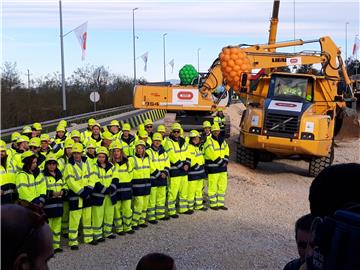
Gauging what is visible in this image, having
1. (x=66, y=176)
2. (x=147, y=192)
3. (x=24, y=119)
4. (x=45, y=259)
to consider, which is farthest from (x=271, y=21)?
(x=45, y=259)

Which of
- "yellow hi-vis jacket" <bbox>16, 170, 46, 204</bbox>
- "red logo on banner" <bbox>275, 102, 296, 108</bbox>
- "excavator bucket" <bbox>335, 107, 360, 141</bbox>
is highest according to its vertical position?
"red logo on banner" <bbox>275, 102, 296, 108</bbox>

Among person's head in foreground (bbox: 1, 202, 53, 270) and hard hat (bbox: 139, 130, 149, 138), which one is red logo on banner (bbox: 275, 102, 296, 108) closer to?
hard hat (bbox: 139, 130, 149, 138)

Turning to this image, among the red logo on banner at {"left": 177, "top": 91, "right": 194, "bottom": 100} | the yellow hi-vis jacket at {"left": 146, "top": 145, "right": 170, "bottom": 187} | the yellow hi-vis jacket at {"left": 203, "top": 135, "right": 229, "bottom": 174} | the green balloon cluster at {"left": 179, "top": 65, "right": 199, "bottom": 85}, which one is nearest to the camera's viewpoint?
the yellow hi-vis jacket at {"left": 146, "top": 145, "right": 170, "bottom": 187}

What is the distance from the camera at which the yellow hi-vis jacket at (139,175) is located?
9.21 m

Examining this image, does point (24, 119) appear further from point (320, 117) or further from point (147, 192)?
point (147, 192)

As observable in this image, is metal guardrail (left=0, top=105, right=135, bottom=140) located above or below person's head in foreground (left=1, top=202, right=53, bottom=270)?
below

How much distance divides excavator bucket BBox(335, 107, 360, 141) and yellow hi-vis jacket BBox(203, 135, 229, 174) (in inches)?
314

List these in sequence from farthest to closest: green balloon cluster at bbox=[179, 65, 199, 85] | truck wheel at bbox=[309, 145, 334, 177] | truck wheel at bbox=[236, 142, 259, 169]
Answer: green balloon cluster at bbox=[179, 65, 199, 85], truck wheel at bbox=[236, 142, 259, 169], truck wheel at bbox=[309, 145, 334, 177]

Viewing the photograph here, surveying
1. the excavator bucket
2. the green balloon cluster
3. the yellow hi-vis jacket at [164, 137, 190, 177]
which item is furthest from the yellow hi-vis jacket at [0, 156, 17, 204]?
the green balloon cluster

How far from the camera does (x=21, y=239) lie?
165cm

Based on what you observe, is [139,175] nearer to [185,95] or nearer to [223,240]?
[223,240]

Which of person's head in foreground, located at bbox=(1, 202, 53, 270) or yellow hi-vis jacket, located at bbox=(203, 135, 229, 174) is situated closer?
person's head in foreground, located at bbox=(1, 202, 53, 270)

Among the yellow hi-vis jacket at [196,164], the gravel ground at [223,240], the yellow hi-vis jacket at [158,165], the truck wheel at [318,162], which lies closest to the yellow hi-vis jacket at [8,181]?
the gravel ground at [223,240]

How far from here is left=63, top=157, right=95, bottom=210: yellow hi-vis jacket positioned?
813 centimetres
